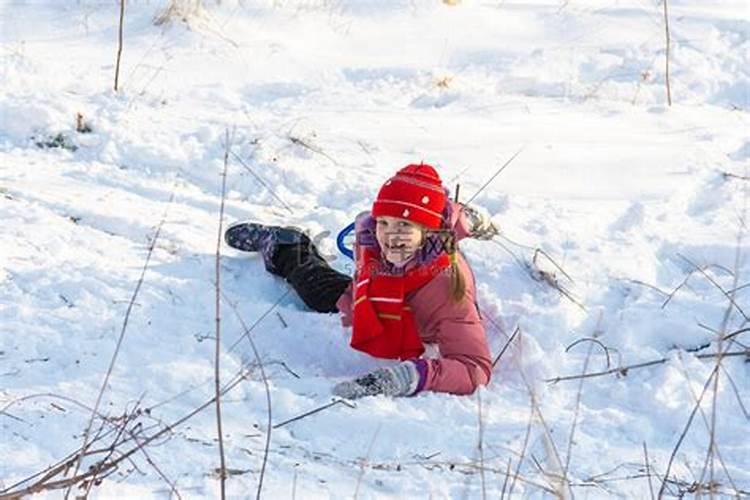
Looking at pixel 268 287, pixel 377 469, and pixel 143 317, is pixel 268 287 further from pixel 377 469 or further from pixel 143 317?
pixel 377 469

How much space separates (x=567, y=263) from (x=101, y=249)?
1947 mm

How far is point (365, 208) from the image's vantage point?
623 centimetres

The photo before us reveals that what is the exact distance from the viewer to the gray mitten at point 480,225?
5.49 meters

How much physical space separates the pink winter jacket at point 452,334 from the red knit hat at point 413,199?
0.16 m

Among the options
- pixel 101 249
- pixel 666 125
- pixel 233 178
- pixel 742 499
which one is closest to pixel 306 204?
pixel 233 178

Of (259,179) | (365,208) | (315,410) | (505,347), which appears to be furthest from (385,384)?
(259,179)

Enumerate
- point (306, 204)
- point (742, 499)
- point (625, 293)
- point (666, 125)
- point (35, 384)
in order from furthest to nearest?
point (666, 125)
point (306, 204)
point (625, 293)
point (35, 384)
point (742, 499)

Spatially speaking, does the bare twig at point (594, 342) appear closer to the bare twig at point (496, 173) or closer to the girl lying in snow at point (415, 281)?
the girl lying in snow at point (415, 281)

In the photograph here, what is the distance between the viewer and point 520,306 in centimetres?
522

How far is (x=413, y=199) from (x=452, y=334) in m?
0.52

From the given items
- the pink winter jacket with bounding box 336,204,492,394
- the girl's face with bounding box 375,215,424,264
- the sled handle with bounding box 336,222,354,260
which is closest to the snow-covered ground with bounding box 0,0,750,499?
the pink winter jacket with bounding box 336,204,492,394

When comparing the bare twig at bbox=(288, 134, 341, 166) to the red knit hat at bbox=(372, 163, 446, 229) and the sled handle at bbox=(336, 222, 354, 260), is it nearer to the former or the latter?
the sled handle at bbox=(336, 222, 354, 260)

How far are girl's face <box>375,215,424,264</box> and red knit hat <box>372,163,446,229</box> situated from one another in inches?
1.0

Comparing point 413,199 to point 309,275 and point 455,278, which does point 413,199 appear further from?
point 309,275
